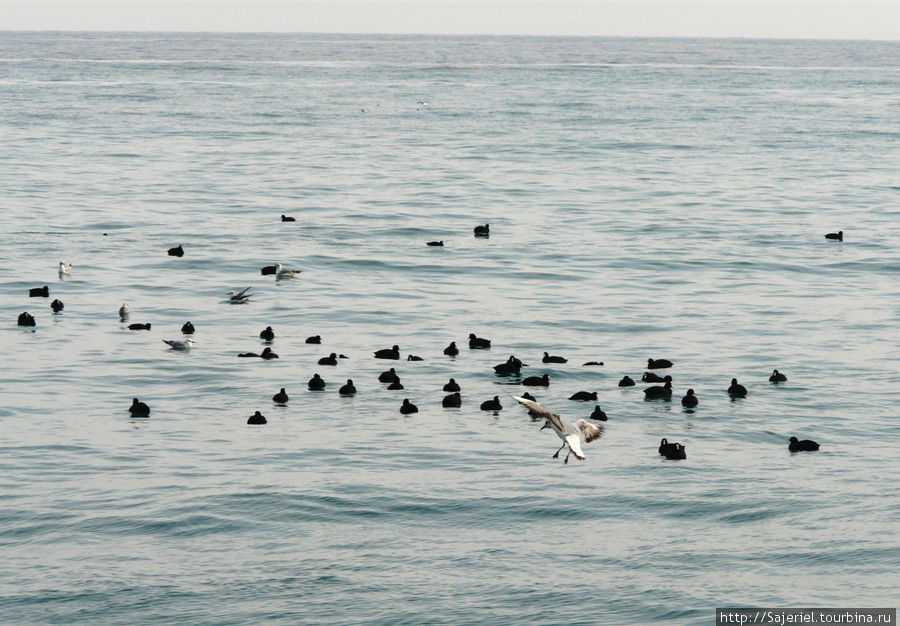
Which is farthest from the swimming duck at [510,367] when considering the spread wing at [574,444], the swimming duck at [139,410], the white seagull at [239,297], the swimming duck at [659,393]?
the white seagull at [239,297]

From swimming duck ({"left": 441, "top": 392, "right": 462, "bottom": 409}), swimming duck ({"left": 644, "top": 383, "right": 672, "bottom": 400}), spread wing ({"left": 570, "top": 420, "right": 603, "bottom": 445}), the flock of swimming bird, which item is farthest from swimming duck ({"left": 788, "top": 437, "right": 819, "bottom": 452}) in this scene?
spread wing ({"left": 570, "top": 420, "right": 603, "bottom": 445})

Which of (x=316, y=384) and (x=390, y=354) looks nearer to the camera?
(x=316, y=384)

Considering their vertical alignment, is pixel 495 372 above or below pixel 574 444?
above

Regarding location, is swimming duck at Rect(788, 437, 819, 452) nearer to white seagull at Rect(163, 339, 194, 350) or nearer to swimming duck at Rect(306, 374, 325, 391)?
swimming duck at Rect(306, 374, 325, 391)

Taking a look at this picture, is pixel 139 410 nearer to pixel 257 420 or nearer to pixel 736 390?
pixel 257 420

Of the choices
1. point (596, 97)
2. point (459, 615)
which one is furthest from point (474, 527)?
point (596, 97)

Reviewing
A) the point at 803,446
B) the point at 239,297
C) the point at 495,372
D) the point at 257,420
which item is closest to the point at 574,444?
the point at 803,446

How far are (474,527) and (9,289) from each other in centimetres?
2515

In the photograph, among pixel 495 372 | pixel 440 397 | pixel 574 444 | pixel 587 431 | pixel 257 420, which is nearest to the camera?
pixel 574 444

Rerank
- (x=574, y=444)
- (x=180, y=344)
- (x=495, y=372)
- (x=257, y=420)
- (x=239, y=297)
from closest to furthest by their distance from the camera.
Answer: (x=574, y=444), (x=257, y=420), (x=495, y=372), (x=180, y=344), (x=239, y=297)

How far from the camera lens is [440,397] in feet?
107

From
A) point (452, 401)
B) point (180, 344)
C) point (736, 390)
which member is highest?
point (180, 344)

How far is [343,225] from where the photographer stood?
61094mm

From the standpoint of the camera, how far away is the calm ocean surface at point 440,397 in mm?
22844
